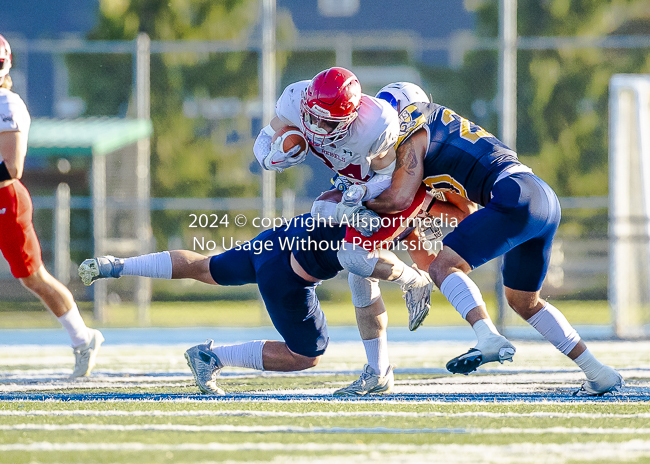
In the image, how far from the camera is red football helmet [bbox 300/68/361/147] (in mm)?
3812

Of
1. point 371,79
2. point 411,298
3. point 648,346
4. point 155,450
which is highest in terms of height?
point 371,79

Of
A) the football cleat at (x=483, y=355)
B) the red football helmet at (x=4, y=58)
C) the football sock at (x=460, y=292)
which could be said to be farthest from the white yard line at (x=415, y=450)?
the red football helmet at (x=4, y=58)

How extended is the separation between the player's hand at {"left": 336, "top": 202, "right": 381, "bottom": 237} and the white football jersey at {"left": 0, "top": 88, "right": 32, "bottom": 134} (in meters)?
1.93

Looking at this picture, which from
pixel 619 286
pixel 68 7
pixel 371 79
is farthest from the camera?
pixel 68 7

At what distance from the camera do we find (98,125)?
510 inches

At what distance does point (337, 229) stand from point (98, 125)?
9406 mm

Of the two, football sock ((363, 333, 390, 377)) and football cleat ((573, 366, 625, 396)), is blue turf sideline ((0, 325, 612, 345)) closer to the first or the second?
football sock ((363, 333, 390, 377))

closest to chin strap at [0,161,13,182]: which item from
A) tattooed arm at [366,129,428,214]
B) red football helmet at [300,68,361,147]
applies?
red football helmet at [300,68,361,147]

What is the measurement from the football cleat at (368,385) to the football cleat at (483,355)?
0.92 metres

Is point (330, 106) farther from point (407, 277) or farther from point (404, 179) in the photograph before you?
point (407, 277)

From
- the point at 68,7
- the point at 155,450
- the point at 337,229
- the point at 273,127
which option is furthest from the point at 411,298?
the point at 68,7

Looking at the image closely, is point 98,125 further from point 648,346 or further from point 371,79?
point 648,346

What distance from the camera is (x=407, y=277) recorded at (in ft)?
13.5

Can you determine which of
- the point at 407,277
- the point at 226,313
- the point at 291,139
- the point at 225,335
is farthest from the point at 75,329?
the point at 226,313
